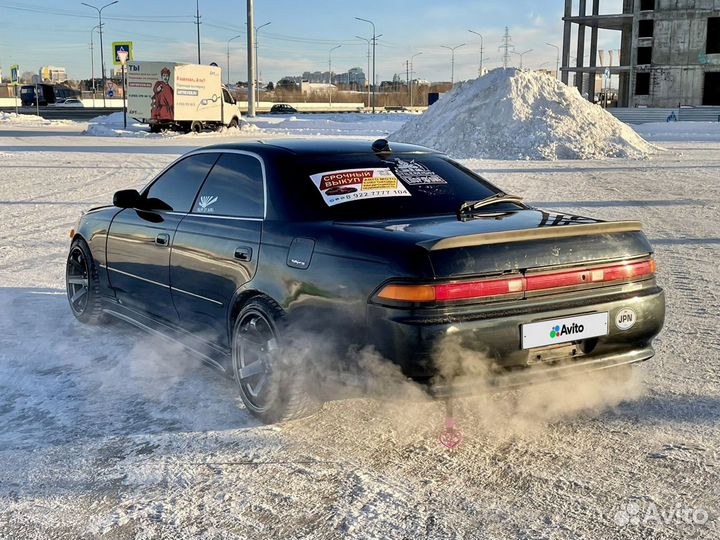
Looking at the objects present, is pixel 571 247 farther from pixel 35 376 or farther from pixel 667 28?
pixel 667 28

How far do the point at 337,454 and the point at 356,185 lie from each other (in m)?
1.52

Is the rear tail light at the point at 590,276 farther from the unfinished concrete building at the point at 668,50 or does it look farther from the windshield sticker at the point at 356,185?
the unfinished concrete building at the point at 668,50

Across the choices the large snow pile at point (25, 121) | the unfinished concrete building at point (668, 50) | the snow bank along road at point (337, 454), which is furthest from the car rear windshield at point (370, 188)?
the unfinished concrete building at point (668, 50)

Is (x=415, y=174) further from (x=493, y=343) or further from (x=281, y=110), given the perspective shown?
(x=281, y=110)

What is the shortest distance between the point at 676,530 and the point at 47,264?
22.9ft

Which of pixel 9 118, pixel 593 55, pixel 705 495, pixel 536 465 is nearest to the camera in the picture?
pixel 705 495

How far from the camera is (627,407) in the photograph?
4.18 meters

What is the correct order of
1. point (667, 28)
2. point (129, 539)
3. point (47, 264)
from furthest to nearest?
point (667, 28) < point (47, 264) < point (129, 539)

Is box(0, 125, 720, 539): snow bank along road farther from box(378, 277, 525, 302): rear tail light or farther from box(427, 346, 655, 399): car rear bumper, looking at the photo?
box(378, 277, 525, 302): rear tail light

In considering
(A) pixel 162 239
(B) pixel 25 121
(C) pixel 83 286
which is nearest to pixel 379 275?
(A) pixel 162 239

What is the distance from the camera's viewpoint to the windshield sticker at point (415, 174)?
4.50 meters

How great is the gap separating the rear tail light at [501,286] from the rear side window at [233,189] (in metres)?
1.20

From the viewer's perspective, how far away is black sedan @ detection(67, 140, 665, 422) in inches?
135

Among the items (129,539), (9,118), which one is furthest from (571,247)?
(9,118)
